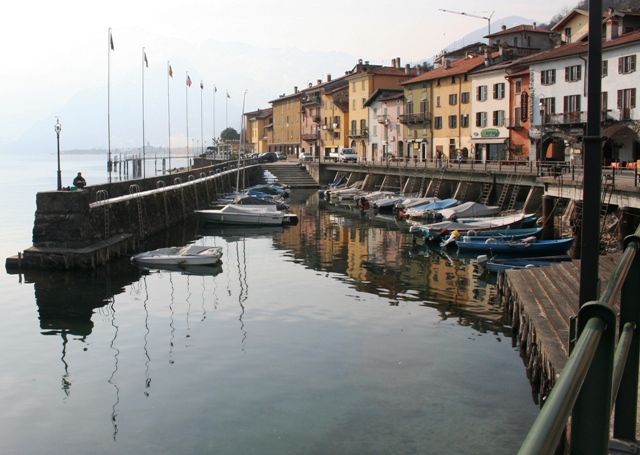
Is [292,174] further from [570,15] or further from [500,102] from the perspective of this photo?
[570,15]

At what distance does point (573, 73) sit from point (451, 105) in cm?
2188

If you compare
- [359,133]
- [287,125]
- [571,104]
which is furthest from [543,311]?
[287,125]

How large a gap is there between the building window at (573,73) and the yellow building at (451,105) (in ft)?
54.6

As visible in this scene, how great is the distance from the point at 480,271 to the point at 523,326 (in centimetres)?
1259

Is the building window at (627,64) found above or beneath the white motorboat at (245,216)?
above

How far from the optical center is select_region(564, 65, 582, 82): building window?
56875mm

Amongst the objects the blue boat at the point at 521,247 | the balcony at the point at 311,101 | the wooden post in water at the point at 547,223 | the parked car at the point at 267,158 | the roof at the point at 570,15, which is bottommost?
the blue boat at the point at 521,247

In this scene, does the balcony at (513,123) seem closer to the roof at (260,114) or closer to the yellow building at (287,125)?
the yellow building at (287,125)

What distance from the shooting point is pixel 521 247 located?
109 ft

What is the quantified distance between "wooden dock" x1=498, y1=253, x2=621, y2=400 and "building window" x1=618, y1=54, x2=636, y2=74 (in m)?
32.8

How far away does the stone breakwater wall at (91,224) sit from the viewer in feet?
101

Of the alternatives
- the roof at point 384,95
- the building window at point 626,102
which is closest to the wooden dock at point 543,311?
the building window at point 626,102

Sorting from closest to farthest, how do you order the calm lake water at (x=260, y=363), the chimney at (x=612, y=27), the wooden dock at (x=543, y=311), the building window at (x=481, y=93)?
the calm lake water at (x=260, y=363) < the wooden dock at (x=543, y=311) < the chimney at (x=612, y=27) < the building window at (x=481, y=93)

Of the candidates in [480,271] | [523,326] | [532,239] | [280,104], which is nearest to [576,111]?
[532,239]
